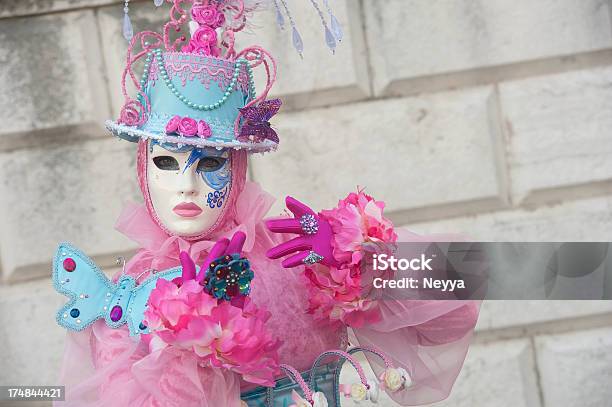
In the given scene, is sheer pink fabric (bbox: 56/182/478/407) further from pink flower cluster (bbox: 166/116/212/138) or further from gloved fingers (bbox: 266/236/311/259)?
pink flower cluster (bbox: 166/116/212/138)

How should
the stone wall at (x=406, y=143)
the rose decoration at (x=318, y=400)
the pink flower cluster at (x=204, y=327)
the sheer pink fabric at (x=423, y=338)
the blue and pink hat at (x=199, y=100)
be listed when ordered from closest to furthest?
the pink flower cluster at (x=204, y=327), the rose decoration at (x=318, y=400), the blue and pink hat at (x=199, y=100), the sheer pink fabric at (x=423, y=338), the stone wall at (x=406, y=143)

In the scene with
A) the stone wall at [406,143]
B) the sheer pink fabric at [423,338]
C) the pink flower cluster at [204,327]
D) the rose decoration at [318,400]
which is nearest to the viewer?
the pink flower cluster at [204,327]

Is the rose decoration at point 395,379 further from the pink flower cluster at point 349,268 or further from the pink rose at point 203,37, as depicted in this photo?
the pink rose at point 203,37

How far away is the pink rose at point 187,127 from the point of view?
68.3 inches

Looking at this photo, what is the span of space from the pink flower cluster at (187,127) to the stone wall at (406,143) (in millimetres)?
1372

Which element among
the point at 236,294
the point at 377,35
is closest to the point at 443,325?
the point at 236,294

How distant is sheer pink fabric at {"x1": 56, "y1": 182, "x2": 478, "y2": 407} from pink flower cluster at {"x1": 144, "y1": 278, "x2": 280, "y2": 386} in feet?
0.28

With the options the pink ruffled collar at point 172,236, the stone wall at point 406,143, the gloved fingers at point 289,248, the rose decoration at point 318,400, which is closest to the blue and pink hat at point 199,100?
the pink ruffled collar at point 172,236

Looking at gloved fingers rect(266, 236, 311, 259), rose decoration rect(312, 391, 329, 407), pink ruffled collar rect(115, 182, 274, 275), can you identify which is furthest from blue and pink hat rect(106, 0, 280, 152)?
rose decoration rect(312, 391, 329, 407)

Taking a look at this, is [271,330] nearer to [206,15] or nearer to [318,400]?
[318,400]

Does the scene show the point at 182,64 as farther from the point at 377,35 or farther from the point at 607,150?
the point at 607,150

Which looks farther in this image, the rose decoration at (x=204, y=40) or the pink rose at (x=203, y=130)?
the rose decoration at (x=204, y=40)

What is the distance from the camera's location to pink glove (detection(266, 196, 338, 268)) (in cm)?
174

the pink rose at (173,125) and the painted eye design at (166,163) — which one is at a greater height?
the pink rose at (173,125)
